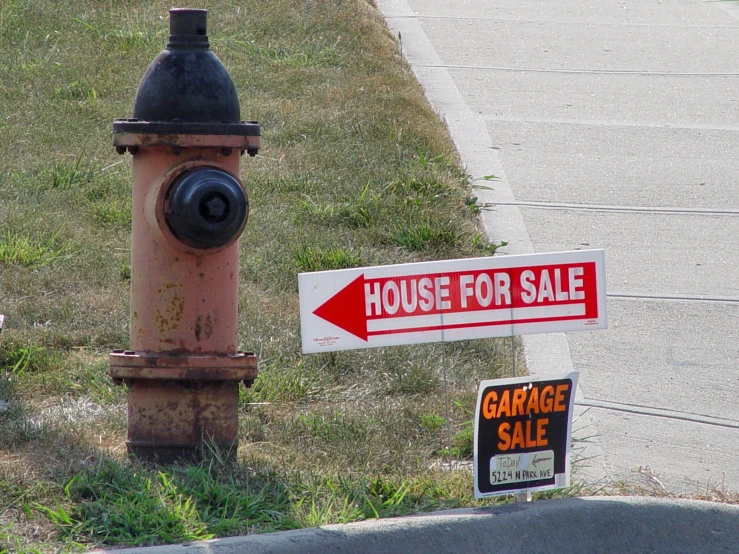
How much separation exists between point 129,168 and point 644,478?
12.5 feet

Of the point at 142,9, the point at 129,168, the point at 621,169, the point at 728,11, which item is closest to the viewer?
the point at 129,168

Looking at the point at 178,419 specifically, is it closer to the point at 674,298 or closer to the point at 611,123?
the point at 674,298

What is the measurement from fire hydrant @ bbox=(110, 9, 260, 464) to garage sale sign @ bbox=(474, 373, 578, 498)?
2.44ft

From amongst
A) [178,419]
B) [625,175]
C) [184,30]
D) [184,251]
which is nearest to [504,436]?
[178,419]

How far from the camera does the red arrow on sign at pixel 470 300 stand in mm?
3215

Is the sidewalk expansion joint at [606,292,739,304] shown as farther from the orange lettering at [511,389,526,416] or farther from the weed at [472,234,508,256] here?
the orange lettering at [511,389,526,416]

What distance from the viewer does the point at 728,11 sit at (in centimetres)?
1112

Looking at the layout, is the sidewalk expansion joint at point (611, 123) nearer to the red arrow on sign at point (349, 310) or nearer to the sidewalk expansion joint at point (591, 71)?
the sidewalk expansion joint at point (591, 71)

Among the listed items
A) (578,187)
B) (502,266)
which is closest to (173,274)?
(502,266)

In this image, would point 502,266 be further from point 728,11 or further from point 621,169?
point 728,11

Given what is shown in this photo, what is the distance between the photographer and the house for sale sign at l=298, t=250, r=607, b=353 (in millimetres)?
3186

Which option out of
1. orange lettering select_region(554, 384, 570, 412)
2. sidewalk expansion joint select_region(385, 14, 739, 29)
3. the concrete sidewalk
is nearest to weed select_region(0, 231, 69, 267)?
the concrete sidewalk

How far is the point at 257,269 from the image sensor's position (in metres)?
4.96

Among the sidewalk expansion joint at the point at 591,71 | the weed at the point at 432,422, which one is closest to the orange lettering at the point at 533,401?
the weed at the point at 432,422
